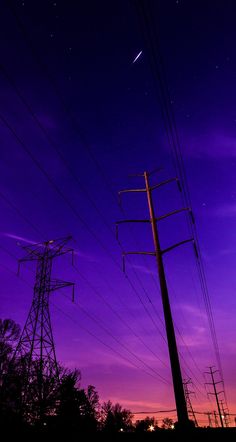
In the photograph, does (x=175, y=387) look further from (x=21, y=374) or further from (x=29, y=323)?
(x=21, y=374)

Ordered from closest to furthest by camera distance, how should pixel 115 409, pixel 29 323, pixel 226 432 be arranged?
pixel 226 432
pixel 29 323
pixel 115 409

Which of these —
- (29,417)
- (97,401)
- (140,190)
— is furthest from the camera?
(97,401)

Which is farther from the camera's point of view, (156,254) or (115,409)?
(115,409)

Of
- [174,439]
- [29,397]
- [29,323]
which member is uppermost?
[29,323]

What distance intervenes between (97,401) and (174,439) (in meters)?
81.2

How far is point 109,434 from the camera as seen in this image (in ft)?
49.0

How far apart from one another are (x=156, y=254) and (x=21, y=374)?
22657 millimetres

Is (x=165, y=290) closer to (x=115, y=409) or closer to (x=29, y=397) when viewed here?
(x=29, y=397)

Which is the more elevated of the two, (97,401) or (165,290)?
(97,401)

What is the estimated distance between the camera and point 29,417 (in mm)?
28969

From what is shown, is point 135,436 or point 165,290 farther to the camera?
point 135,436

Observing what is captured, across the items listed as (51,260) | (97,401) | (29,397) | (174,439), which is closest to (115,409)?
(97,401)

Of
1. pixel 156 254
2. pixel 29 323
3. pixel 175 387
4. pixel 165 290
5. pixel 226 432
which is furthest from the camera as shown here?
pixel 29 323

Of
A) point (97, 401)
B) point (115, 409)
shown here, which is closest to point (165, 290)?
point (97, 401)
